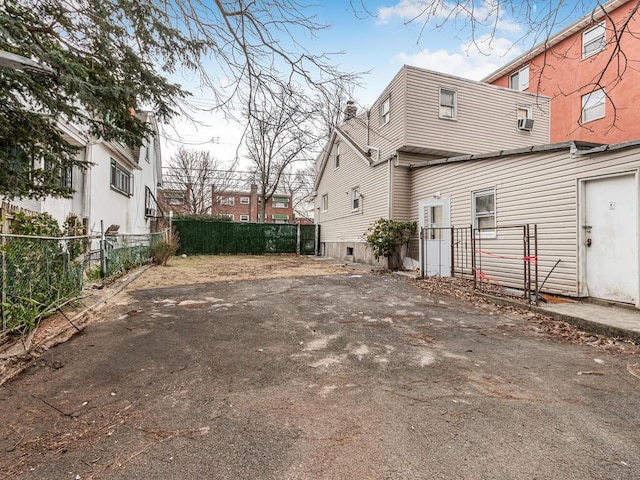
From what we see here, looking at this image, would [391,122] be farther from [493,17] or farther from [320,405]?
[320,405]

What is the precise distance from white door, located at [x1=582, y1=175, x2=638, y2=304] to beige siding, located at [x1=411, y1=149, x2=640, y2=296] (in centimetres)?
20

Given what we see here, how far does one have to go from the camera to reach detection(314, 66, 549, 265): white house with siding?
39.8 feet

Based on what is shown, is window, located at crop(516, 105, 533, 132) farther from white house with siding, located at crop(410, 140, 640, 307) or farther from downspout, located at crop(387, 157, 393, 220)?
white house with siding, located at crop(410, 140, 640, 307)

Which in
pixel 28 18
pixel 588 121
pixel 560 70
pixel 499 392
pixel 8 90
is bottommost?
pixel 499 392

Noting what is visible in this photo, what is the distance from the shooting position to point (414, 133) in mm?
12039

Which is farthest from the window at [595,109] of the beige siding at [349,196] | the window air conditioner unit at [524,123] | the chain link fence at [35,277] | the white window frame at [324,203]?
the chain link fence at [35,277]

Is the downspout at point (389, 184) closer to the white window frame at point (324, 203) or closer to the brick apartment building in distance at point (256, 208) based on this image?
the white window frame at point (324, 203)

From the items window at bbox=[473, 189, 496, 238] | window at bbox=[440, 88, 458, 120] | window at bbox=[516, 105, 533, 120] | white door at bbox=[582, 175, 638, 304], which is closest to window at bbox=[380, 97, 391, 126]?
window at bbox=[440, 88, 458, 120]

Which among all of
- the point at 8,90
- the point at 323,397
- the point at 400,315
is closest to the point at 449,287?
the point at 400,315

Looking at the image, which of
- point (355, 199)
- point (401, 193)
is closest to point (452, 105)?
point (401, 193)

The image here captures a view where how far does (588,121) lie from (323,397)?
1806 centimetres

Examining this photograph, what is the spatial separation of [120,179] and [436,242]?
39.7 ft

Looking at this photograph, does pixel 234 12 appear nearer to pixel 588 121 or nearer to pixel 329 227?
pixel 329 227

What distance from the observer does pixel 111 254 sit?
837 cm
